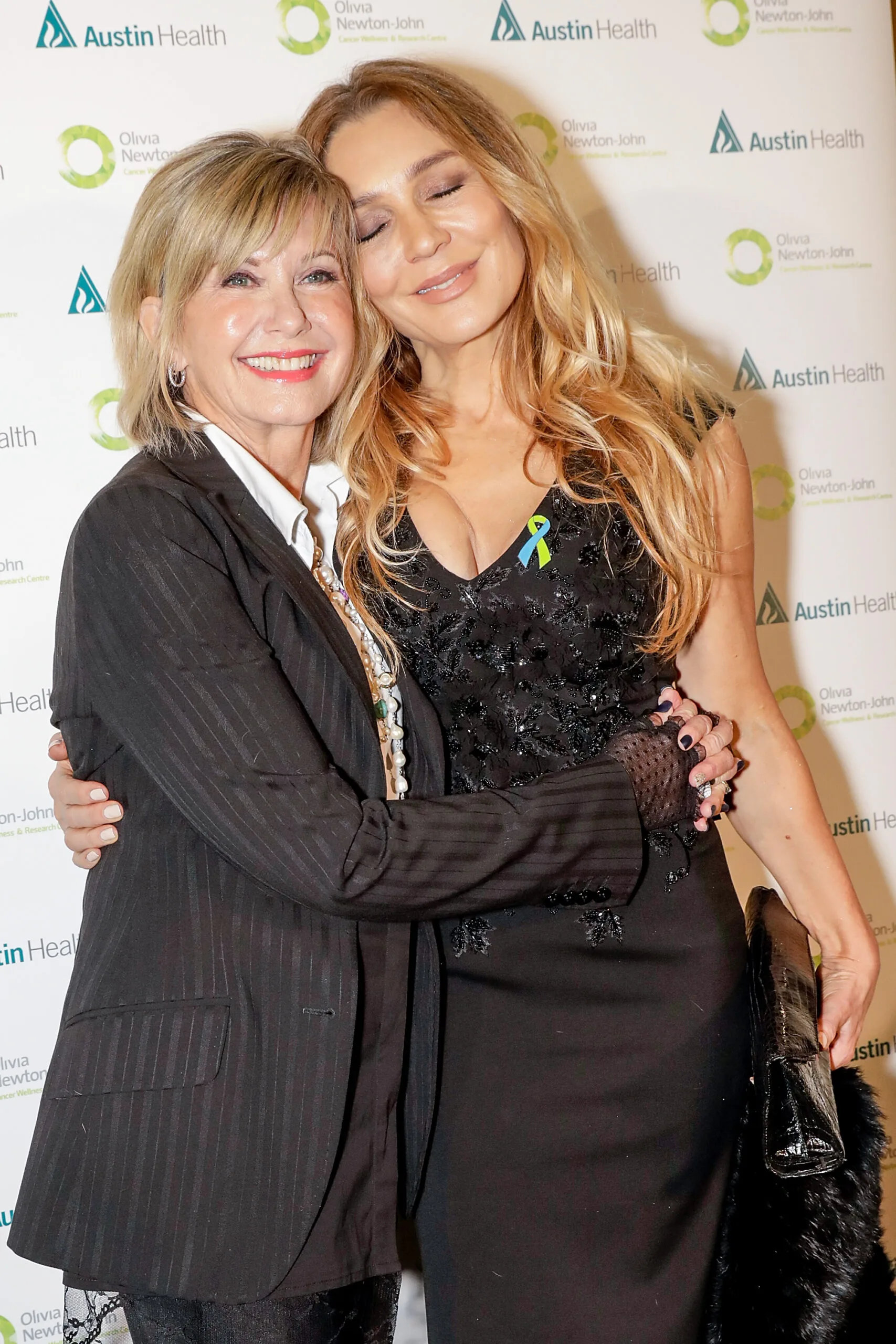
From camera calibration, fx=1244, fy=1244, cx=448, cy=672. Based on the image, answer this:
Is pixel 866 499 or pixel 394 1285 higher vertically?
pixel 866 499

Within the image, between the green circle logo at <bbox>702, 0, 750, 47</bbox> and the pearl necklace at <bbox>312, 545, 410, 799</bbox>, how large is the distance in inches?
77.3

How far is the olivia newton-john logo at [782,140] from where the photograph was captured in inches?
123

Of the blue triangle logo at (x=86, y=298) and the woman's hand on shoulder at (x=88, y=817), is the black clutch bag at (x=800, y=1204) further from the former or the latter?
the blue triangle logo at (x=86, y=298)

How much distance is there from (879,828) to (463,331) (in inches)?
74.3

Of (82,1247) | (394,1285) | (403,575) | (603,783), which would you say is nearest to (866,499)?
(403,575)

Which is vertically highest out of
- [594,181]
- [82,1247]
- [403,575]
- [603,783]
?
[594,181]

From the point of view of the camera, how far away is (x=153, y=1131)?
4.93ft

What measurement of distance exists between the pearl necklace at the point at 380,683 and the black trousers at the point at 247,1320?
66cm

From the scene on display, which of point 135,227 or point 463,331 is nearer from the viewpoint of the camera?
point 135,227

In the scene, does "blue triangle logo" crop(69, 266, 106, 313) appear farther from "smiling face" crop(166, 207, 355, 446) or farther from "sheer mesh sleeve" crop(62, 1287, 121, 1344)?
"sheer mesh sleeve" crop(62, 1287, 121, 1344)

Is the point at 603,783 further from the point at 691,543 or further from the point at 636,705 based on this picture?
the point at 691,543

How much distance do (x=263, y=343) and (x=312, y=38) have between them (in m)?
1.38

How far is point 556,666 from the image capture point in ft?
6.60

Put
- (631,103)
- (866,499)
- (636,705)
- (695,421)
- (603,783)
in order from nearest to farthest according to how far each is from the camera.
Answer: (603,783)
(636,705)
(695,421)
(631,103)
(866,499)
